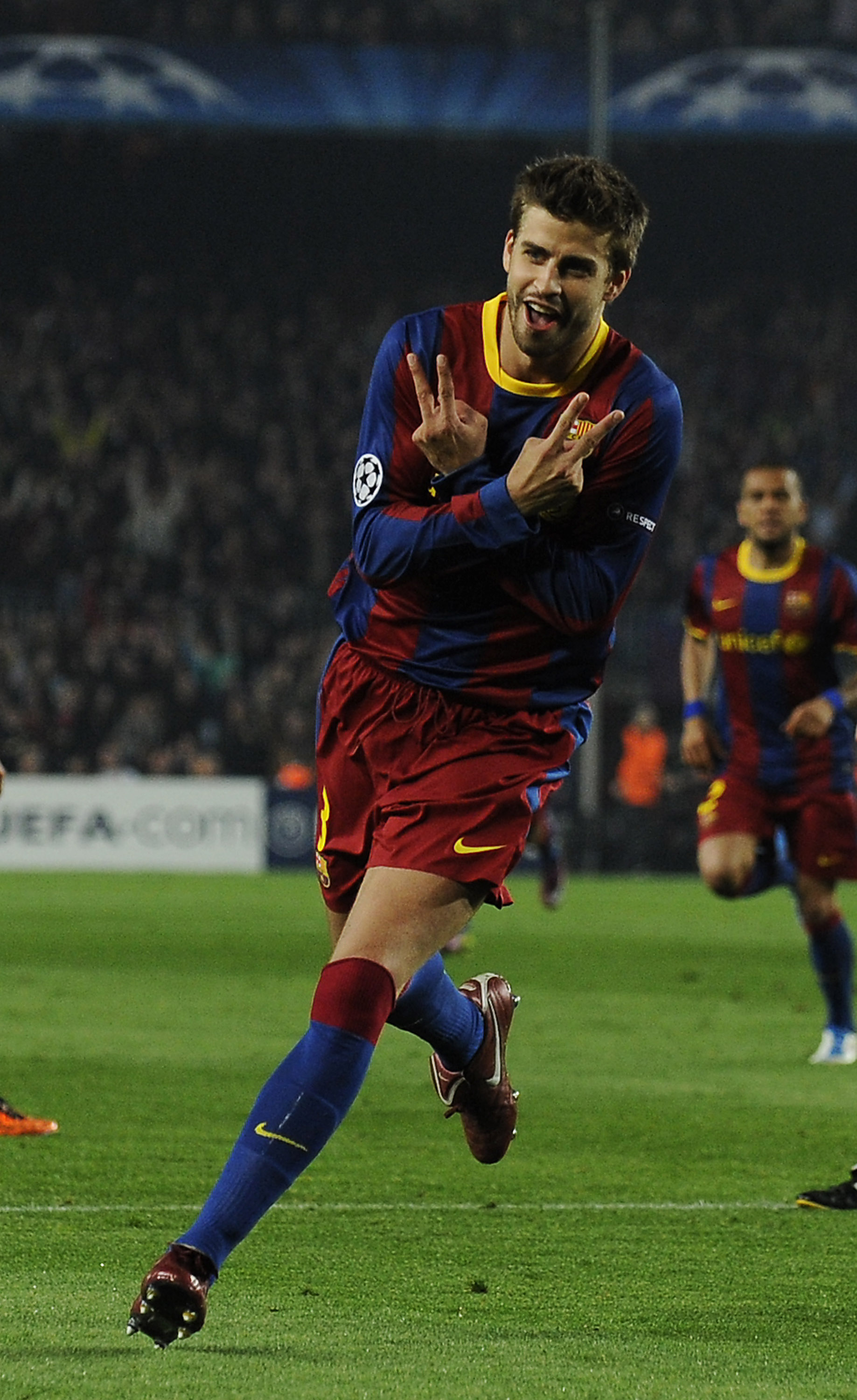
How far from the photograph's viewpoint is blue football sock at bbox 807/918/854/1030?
324 inches

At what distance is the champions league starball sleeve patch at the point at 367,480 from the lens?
407cm

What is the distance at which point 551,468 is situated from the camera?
12.5 ft

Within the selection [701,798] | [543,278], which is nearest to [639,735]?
[701,798]

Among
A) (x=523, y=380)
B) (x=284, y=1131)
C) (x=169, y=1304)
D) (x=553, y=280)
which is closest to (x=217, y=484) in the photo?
(x=523, y=380)

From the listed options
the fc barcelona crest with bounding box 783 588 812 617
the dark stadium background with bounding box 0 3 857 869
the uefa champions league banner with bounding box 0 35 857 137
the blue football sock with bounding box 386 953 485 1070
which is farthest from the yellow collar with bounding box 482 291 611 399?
the uefa champions league banner with bounding box 0 35 857 137

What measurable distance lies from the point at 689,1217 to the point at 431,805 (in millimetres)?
1668

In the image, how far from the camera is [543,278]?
385cm

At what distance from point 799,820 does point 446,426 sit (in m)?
4.77

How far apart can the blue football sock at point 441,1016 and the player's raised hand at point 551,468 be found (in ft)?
3.17

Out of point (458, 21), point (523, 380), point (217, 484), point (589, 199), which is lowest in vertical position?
point (217, 484)

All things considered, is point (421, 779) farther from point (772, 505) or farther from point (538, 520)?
point (772, 505)

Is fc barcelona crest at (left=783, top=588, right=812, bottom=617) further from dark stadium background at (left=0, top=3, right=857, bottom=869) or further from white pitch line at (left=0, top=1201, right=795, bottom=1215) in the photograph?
dark stadium background at (left=0, top=3, right=857, bottom=869)

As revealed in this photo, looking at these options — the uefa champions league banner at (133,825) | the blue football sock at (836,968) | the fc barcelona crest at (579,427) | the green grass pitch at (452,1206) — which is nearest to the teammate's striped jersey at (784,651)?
the blue football sock at (836,968)

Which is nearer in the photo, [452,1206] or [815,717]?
[452,1206]
